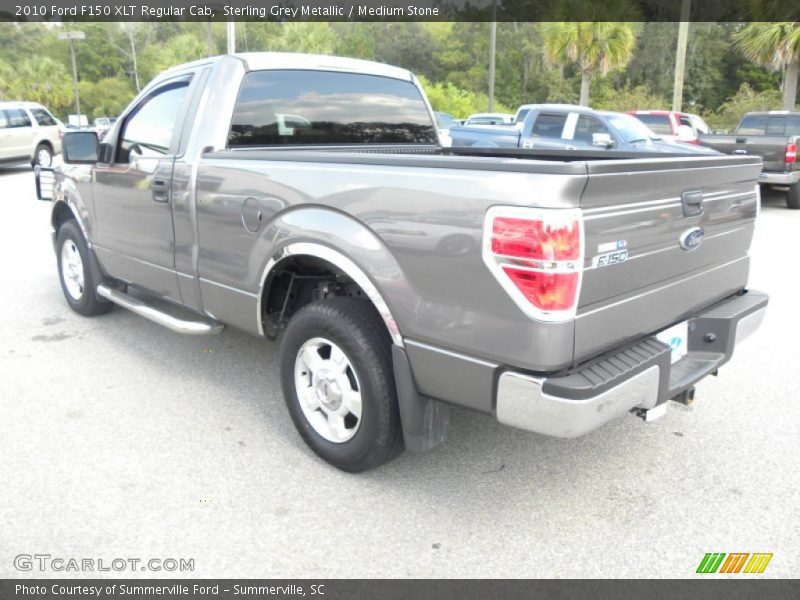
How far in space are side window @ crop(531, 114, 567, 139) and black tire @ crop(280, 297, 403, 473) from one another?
10.5 meters

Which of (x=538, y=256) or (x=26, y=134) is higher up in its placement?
(x=26, y=134)

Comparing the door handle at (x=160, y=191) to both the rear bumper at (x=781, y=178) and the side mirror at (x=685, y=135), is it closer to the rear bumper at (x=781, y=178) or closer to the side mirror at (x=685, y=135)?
the rear bumper at (x=781, y=178)

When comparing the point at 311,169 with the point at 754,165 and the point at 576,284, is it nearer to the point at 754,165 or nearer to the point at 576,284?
the point at 576,284

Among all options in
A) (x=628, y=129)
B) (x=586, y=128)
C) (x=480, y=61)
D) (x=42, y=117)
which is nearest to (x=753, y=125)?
(x=628, y=129)

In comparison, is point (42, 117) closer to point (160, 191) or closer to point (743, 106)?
point (160, 191)

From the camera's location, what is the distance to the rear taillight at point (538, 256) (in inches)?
87.4

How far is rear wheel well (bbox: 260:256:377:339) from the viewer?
3.29 metres

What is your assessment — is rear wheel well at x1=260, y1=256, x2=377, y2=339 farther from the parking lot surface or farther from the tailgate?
the tailgate

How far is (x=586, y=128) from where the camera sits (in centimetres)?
1222

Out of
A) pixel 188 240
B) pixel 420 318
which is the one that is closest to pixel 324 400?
pixel 420 318

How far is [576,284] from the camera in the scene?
2293 mm

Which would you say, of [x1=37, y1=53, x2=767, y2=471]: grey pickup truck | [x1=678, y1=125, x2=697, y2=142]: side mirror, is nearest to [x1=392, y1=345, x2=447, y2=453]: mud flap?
[x1=37, y1=53, x2=767, y2=471]: grey pickup truck

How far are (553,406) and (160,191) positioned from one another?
9.03 feet

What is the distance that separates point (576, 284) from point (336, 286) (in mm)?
1451
